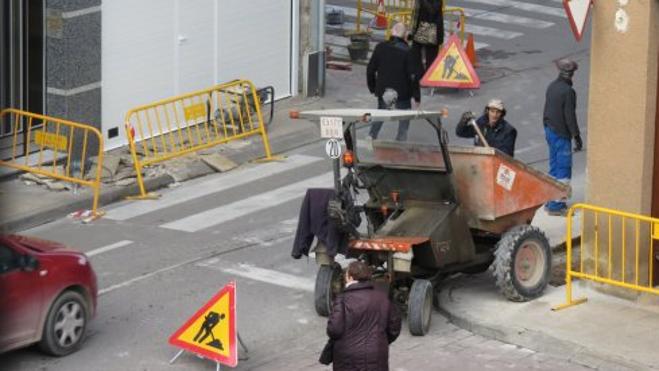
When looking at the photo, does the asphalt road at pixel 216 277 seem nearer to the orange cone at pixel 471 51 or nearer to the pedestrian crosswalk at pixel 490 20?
the orange cone at pixel 471 51

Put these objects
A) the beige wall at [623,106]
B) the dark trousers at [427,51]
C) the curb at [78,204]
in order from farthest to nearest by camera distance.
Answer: the dark trousers at [427,51] → the curb at [78,204] → the beige wall at [623,106]

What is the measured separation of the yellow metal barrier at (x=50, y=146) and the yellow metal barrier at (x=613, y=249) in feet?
21.9

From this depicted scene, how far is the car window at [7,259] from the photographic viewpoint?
12195 millimetres

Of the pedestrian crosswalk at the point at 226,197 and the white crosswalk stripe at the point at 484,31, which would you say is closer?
the pedestrian crosswalk at the point at 226,197

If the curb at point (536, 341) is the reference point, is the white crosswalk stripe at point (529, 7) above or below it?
above

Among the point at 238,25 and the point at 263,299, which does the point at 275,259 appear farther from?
the point at 238,25

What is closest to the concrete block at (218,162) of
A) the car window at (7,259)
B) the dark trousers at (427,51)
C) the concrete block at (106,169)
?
the concrete block at (106,169)

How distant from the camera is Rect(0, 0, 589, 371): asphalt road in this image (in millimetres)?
12859

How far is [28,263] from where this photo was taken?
12.4 meters

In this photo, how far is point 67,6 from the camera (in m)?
18.8

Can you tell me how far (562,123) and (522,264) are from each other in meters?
3.55

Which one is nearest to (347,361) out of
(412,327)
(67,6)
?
(412,327)

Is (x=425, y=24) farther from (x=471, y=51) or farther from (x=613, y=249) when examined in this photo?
(x=613, y=249)

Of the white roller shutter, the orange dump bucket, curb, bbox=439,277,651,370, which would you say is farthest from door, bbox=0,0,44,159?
curb, bbox=439,277,651,370
